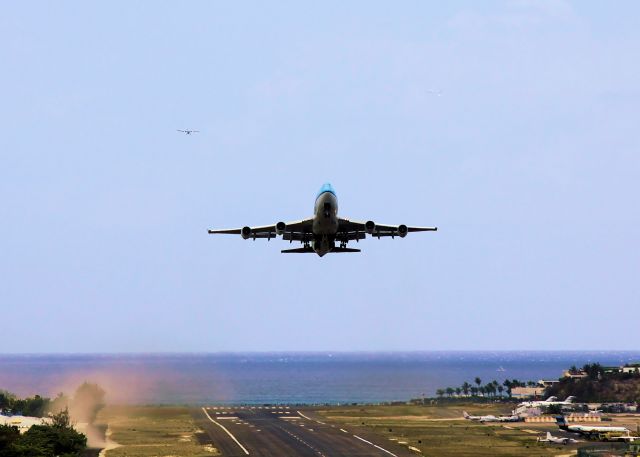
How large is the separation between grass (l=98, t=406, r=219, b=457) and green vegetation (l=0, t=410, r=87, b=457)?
768cm

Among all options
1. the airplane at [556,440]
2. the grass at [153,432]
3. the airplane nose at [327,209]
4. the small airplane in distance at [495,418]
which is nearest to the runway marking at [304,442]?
the grass at [153,432]

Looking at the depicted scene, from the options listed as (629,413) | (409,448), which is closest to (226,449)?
(409,448)

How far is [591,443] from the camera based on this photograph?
138 metres

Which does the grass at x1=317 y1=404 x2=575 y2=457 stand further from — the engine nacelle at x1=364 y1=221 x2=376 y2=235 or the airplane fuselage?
the engine nacelle at x1=364 y1=221 x2=376 y2=235

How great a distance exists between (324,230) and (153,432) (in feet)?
280

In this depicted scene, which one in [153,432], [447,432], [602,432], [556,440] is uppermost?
[602,432]

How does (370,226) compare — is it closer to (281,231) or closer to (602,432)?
(281,231)

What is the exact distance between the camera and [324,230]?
73.5m

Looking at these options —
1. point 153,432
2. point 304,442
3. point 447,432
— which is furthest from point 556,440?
point 153,432

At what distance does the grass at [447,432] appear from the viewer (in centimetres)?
12344

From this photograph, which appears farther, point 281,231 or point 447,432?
point 447,432

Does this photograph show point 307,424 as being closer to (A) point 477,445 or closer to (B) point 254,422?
(B) point 254,422

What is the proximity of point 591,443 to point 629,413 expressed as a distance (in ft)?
203

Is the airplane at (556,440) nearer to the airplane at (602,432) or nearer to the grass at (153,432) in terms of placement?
the airplane at (602,432)
